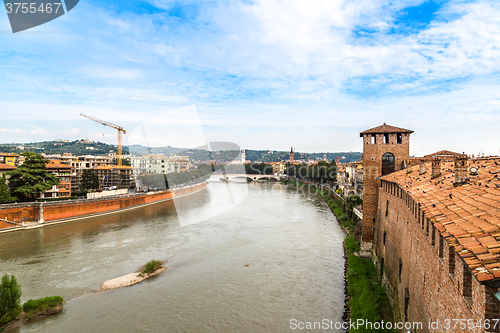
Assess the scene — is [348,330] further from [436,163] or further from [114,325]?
[114,325]

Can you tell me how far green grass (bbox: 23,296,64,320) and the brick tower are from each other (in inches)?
457

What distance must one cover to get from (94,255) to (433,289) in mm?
14364

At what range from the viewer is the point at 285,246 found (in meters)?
15.4

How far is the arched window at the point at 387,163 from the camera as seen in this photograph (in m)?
13.0

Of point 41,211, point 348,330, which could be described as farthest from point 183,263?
point 41,211

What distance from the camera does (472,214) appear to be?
11.8 ft

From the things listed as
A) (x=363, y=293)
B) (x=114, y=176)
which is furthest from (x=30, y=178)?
(x=363, y=293)

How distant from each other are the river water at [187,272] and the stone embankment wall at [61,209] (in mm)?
1344

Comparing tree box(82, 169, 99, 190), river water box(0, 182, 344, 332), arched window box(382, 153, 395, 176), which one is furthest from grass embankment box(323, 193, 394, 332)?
tree box(82, 169, 99, 190)

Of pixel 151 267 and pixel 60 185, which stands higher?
pixel 60 185

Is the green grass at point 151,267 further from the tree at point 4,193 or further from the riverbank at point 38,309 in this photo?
the tree at point 4,193

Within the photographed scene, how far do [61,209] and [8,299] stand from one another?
50.7 feet

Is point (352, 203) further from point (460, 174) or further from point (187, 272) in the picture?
point (460, 174)

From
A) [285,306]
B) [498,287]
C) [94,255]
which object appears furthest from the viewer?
[94,255]
